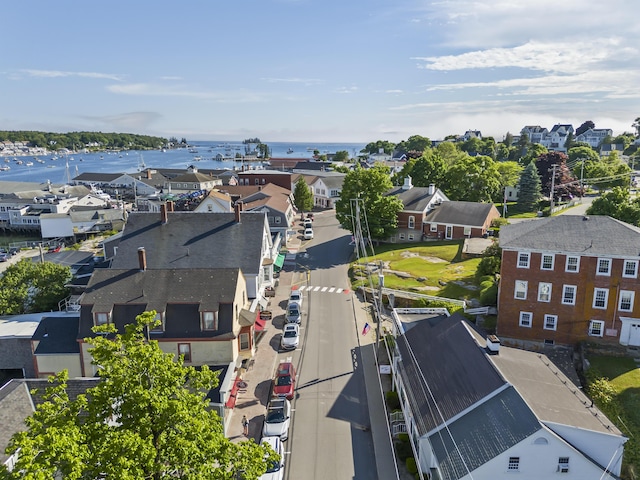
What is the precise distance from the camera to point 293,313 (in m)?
45.1

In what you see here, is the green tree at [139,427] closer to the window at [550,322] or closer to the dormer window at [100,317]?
the dormer window at [100,317]

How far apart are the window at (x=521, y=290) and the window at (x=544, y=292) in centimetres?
106

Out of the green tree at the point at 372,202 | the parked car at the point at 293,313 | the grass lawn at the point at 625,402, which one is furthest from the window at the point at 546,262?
the green tree at the point at 372,202

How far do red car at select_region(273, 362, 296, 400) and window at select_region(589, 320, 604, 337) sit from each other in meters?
24.1

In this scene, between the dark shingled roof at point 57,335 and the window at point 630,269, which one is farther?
the window at point 630,269

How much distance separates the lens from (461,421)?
22.6 m

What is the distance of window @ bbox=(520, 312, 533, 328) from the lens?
126ft

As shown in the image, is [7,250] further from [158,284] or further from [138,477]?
[138,477]

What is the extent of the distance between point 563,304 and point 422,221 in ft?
123

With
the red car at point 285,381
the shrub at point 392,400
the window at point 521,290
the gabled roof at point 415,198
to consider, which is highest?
the gabled roof at point 415,198

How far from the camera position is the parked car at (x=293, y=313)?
145 ft

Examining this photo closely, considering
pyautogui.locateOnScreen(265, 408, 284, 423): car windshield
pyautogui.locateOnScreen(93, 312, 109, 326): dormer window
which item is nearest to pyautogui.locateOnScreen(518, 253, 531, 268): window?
pyautogui.locateOnScreen(265, 408, 284, 423): car windshield

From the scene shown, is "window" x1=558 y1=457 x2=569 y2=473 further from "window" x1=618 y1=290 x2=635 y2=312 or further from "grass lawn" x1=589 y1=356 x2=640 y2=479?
"window" x1=618 y1=290 x2=635 y2=312

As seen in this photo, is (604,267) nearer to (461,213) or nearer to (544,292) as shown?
(544,292)
